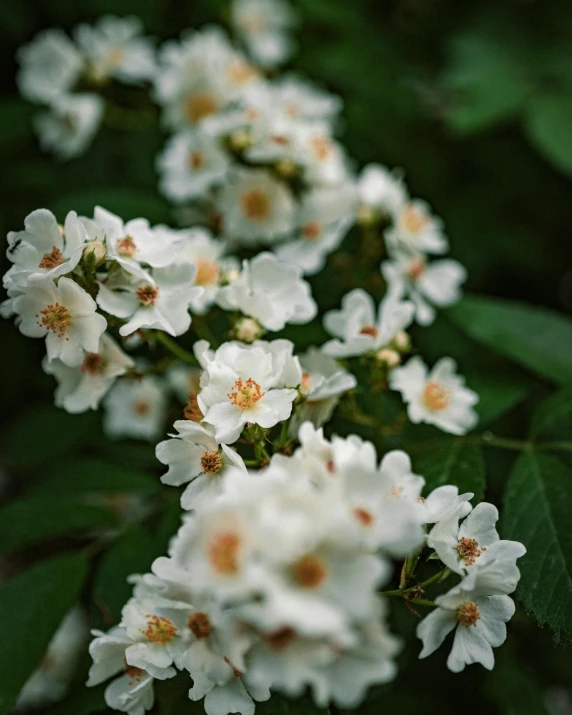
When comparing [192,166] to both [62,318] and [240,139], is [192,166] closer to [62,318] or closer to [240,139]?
[240,139]

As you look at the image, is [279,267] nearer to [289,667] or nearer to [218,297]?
[218,297]

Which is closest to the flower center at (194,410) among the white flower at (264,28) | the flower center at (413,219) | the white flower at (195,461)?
the white flower at (195,461)

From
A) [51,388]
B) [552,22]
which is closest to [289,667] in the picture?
[51,388]

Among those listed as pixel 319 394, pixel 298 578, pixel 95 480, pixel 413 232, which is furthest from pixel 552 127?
pixel 298 578

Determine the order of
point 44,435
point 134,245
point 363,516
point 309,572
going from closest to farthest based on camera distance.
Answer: point 309,572, point 363,516, point 134,245, point 44,435

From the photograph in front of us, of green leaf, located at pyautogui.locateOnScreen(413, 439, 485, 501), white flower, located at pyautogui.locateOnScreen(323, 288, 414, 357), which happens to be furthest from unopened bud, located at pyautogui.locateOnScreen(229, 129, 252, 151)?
green leaf, located at pyautogui.locateOnScreen(413, 439, 485, 501)

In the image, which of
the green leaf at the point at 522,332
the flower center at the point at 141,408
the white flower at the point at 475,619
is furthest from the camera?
the flower center at the point at 141,408

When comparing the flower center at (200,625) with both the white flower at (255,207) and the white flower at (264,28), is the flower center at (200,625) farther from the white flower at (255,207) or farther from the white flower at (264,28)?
the white flower at (264,28)
